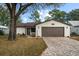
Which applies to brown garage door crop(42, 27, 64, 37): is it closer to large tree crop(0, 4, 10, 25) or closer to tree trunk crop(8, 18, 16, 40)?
tree trunk crop(8, 18, 16, 40)

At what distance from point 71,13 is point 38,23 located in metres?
0.70

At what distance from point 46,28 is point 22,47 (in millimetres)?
633

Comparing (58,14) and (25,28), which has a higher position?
(58,14)

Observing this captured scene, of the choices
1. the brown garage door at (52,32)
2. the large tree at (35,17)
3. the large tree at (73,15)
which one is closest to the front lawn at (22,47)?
the brown garage door at (52,32)

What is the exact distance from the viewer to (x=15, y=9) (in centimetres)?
1573

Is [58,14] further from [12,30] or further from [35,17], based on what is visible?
[12,30]

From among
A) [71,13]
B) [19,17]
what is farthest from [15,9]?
[71,13]

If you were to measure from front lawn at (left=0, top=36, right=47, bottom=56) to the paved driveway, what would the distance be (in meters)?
0.11

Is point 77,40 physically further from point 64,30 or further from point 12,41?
point 12,41

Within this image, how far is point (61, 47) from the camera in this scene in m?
15.7

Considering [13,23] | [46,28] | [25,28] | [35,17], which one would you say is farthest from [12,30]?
[46,28]

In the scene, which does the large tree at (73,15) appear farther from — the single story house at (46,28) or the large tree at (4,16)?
the large tree at (4,16)

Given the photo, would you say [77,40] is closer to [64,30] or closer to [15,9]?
[64,30]

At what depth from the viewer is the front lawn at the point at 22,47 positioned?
615 inches
